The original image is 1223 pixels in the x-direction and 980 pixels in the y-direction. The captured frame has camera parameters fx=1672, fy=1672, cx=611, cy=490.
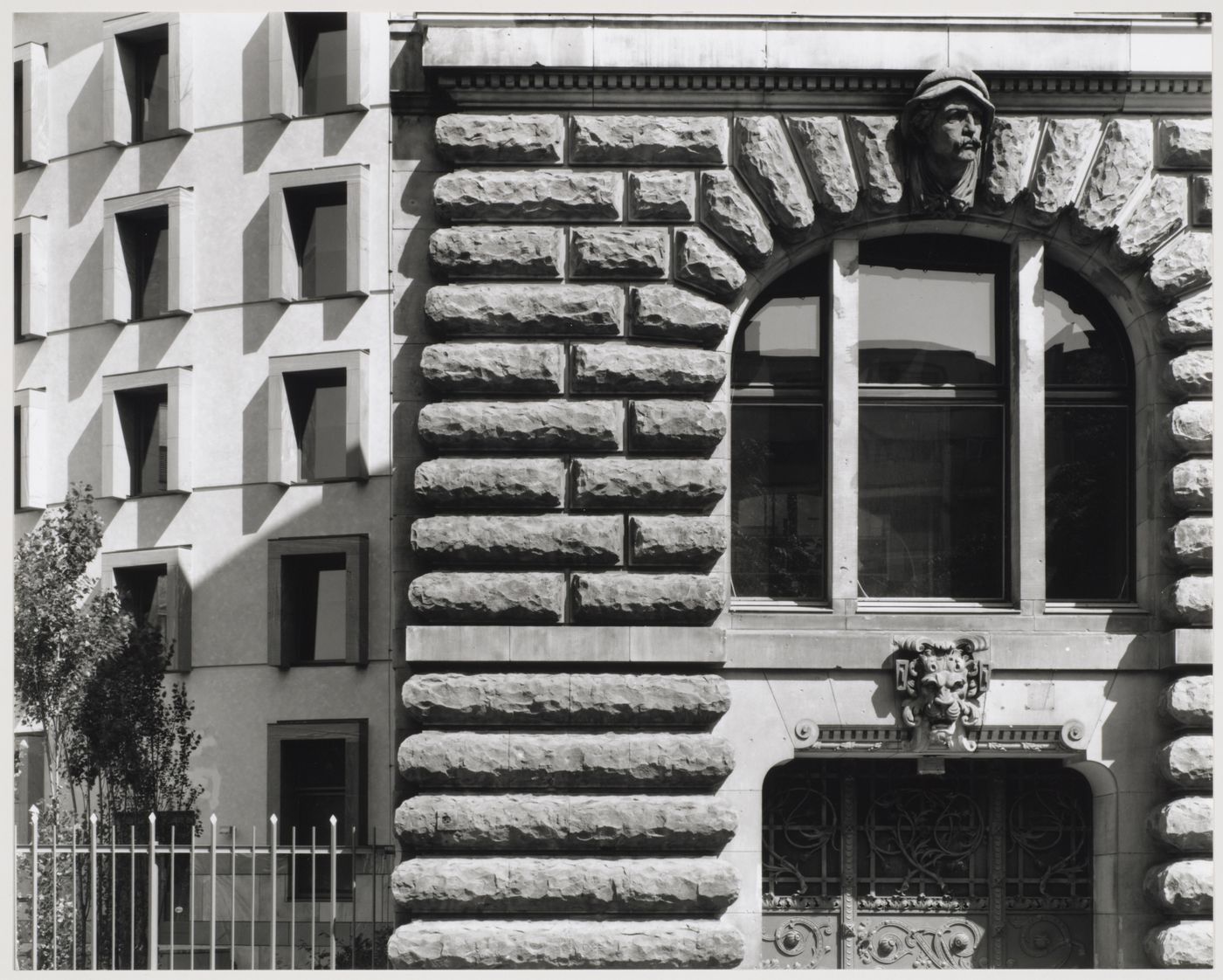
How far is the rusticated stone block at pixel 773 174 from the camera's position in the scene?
42.4ft

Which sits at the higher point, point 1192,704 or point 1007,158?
point 1007,158

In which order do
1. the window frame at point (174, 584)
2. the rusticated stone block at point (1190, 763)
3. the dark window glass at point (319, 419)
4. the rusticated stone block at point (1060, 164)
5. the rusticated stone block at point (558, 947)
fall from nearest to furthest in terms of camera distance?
the rusticated stone block at point (558, 947) < the rusticated stone block at point (1190, 763) < the rusticated stone block at point (1060, 164) < the window frame at point (174, 584) < the dark window glass at point (319, 419)

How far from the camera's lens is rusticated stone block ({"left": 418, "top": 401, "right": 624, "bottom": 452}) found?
1269cm

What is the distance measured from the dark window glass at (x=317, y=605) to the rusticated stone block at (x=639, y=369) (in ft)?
64.2

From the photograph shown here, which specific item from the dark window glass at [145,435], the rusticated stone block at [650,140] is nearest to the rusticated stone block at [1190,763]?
the rusticated stone block at [650,140]

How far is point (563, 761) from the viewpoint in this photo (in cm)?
1239

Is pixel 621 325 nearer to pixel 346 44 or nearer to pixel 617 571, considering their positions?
pixel 617 571

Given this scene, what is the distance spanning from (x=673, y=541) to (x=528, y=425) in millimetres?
1404

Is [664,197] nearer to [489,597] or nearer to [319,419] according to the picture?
[489,597]

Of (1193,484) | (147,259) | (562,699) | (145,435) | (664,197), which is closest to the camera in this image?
(562,699)

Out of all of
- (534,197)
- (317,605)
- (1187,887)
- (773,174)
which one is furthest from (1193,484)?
(317,605)

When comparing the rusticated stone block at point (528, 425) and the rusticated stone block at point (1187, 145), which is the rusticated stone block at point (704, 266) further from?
the rusticated stone block at point (1187, 145)

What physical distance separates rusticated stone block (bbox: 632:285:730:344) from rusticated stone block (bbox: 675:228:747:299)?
13 cm

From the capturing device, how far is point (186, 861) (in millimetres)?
27734
